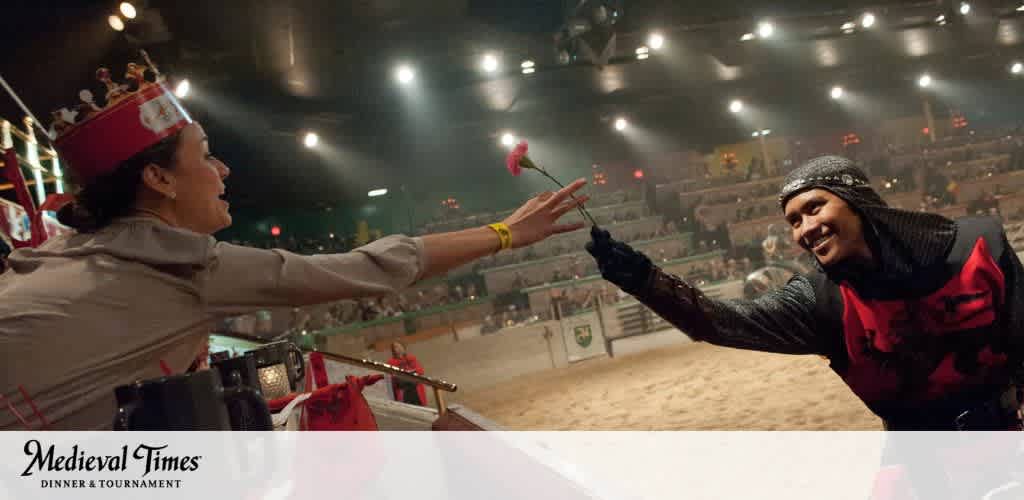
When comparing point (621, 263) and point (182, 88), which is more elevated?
point (182, 88)

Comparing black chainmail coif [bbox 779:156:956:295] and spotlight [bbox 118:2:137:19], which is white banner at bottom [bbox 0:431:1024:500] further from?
spotlight [bbox 118:2:137:19]

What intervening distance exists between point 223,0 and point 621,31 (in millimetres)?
6090

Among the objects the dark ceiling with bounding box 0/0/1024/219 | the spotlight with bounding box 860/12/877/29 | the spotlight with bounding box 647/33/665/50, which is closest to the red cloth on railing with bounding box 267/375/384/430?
the dark ceiling with bounding box 0/0/1024/219

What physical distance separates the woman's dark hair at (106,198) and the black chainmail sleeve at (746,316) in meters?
1.14

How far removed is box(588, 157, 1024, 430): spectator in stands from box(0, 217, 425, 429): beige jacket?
30.9 inches

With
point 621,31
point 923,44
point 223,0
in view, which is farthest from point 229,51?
point 923,44

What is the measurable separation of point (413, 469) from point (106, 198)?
37.5 inches

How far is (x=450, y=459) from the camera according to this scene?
159cm

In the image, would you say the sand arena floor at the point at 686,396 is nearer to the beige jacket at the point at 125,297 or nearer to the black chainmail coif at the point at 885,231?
the black chainmail coif at the point at 885,231

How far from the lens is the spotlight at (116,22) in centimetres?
578

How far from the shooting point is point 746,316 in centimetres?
174

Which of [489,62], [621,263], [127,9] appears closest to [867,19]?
[489,62]

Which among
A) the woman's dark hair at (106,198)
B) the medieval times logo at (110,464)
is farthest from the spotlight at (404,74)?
the medieval times logo at (110,464)

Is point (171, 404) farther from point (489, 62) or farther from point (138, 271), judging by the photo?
point (489, 62)
